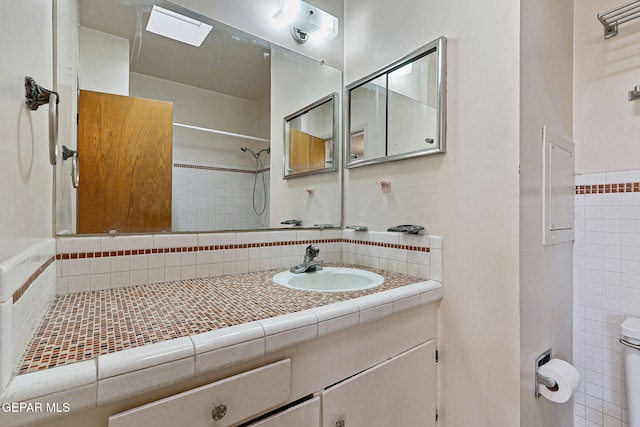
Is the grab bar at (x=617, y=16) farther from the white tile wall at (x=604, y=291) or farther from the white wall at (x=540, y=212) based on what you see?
the white tile wall at (x=604, y=291)

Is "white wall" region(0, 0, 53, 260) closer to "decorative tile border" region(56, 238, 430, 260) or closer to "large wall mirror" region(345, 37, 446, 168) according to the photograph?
"decorative tile border" region(56, 238, 430, 260)

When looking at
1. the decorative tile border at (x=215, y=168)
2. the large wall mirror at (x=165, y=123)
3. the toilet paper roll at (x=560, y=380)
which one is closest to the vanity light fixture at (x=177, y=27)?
the large wall mirror at (x=165, y=123)

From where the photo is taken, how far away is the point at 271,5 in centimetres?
146

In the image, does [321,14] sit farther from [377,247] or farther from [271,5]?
[377,247]

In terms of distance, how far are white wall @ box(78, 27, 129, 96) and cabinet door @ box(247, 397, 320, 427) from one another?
4.05 ft

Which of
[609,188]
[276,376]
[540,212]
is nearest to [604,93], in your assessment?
[609,188]

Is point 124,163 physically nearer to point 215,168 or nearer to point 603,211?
point 215,168

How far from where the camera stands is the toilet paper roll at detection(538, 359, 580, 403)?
102 cm

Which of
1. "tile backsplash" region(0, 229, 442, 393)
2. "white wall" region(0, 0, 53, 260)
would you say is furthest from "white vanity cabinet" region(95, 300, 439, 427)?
"white wall" region(0, 0, 53, 260)

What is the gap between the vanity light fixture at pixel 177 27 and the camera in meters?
1.18

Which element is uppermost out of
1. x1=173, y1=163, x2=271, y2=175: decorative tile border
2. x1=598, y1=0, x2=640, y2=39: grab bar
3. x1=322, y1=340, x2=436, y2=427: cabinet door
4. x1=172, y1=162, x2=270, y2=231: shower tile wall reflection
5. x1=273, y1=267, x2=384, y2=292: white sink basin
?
x1=598, y1=0, x2=640, y2=39: grab bar

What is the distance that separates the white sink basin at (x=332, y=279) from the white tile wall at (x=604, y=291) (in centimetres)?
91

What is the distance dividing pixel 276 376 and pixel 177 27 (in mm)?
1385

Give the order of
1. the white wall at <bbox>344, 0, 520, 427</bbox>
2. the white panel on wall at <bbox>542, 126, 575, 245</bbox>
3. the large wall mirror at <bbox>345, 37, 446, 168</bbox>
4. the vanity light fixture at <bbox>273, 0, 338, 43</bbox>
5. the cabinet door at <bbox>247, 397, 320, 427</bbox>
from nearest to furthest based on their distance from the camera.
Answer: the cabinet door at <bbox>247, 397, 320, 427</bbox> < the white wall at <bbox>344, 0, 520, 427</bbox> < the white panel on wall at <bbox>542, 126, 575, 245</bbox> < the large wall mirror at <bbox>345, 37, 446, 168</bbox> < the vanity light fixture at <bbox>273, 0, 338, 43</bbox>
